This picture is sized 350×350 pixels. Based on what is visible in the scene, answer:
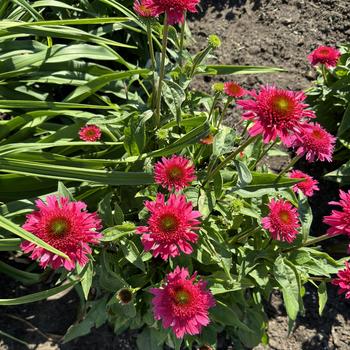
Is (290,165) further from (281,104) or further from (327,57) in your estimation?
(327,57)

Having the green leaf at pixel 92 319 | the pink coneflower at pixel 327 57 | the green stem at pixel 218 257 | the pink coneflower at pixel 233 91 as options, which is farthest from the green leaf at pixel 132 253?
the pink coneflower at pixel 327 57

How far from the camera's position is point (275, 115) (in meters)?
1.22

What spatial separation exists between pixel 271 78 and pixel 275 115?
5.20 feet

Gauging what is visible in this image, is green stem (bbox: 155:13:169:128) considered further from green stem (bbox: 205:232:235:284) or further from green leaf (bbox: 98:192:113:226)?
green stem (bbox: 205:232:235:284)

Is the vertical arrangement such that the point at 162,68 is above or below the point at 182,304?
above

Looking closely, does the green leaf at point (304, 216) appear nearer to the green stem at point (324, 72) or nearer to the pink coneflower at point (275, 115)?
the pink coneflower at point (275, 115)

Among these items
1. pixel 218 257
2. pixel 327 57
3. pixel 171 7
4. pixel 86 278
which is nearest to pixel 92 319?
pixel 86 278

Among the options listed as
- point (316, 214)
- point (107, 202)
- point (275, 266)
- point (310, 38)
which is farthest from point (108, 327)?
point (310, 38)

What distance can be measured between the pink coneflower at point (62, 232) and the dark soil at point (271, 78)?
88 centimetres

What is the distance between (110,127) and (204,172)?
0.51 meters

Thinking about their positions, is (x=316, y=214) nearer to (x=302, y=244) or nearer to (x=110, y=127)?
(x=302, y=244)

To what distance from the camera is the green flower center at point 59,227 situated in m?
1.25

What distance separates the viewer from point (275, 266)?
1569mm

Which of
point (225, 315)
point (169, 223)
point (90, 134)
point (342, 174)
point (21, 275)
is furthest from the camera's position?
point (342, 174)
